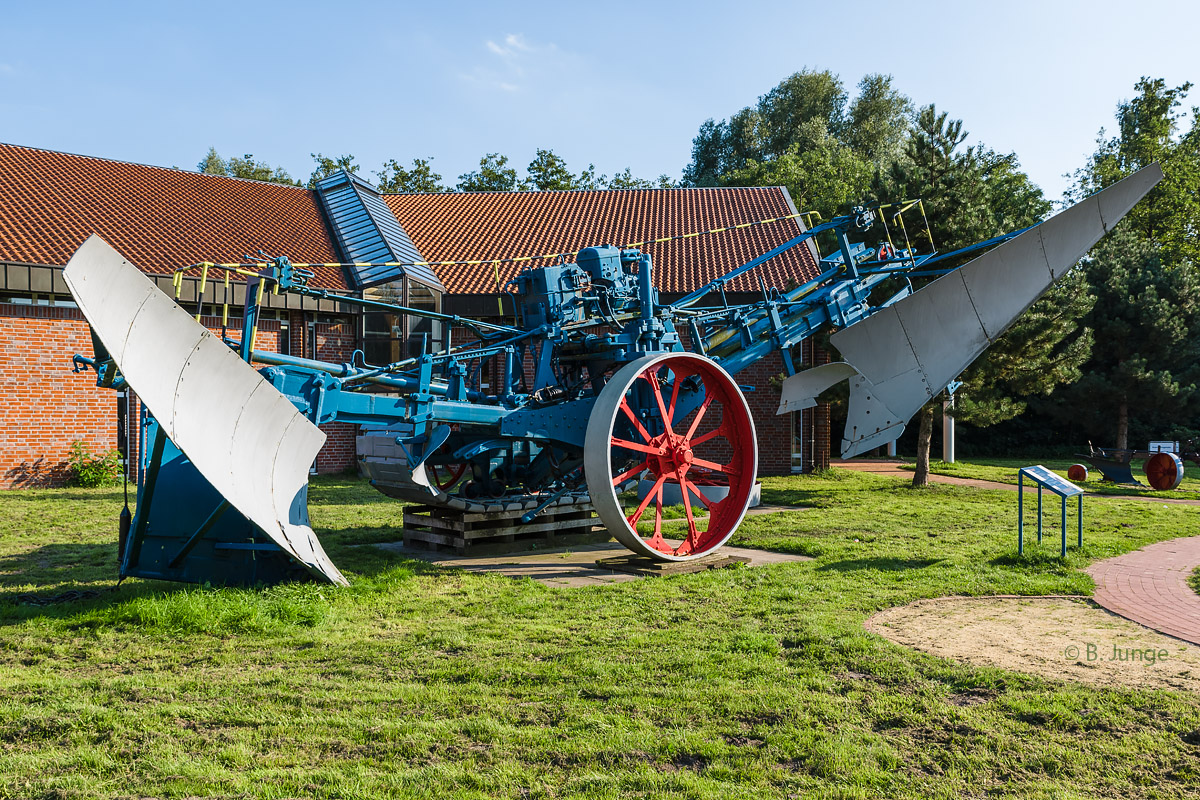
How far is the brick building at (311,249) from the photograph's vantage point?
1605cm

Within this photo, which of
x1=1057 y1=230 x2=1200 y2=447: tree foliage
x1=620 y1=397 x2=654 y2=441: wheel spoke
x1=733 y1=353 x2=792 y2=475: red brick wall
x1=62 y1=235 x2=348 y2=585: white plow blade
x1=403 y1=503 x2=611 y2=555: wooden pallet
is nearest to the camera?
x1=62 y1=235 x2=348 y2=585: white plow blade

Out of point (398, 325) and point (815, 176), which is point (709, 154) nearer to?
point (815, 176)

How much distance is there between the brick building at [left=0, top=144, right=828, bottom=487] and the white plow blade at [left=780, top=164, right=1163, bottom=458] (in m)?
7.50

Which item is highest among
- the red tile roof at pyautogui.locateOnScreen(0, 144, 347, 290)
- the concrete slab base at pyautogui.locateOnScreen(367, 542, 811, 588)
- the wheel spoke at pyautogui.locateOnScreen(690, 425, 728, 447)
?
the red tile roof at pyautogui.locateOnScreen(0, 144, 347, 290)

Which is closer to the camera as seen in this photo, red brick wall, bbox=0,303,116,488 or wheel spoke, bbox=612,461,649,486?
wheel spoke, bbox=612,461,649,486

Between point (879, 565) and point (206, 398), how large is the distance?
5870 millimetres

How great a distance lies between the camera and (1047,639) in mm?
5836

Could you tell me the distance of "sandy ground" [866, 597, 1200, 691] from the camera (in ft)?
16.8

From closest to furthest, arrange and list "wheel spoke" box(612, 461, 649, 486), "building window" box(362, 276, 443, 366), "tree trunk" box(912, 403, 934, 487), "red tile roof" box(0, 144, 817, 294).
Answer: "wheel spoke" box(612, 461, 649, 486) < "tree trunk" box(912, 403, 934, 487) < "red tile roof" box(0, 144, 817, 294) < "building window" box(362, 276, 443, 366)

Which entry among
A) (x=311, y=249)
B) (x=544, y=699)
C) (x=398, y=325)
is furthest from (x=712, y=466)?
(x=311, y=249)

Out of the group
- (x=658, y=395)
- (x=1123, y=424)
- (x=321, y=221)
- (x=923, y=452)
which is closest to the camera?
(x=658, y=395)

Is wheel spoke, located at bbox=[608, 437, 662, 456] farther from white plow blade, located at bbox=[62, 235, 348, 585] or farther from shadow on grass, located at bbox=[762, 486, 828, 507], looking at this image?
shadow on grass, located at bbox=[762, 486, 828, 507]

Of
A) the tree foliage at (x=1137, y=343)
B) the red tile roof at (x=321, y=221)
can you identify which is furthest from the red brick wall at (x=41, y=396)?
the tree foliage at (x=1137, y=343)

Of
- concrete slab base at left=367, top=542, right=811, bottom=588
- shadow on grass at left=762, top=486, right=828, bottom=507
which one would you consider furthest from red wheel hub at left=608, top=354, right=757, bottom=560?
shadow on grass at left=762, top=486, right=828, bottom=507
